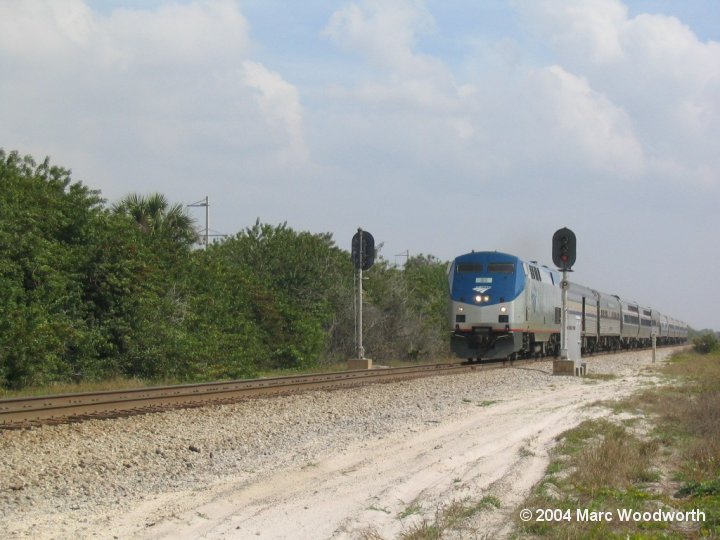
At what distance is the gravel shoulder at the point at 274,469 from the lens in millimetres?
7115

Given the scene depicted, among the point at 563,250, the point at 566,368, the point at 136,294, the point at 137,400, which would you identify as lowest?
the point at 137,400

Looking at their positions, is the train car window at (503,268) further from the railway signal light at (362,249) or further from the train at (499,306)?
the railway signal light at (362,249)

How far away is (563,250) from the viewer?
93.6ft

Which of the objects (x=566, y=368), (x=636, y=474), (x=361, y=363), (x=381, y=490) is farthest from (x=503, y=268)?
(x=381, y=490)


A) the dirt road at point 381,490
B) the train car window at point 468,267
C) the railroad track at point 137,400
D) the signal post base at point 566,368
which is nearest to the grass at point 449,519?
the dirt road at point 381,490

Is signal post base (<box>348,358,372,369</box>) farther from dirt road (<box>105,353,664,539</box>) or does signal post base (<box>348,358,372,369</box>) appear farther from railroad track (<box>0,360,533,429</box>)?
dirt road (<box>105,353,664,539</box>)

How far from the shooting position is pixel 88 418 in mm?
12312

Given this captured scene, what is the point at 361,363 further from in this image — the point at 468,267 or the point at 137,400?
the point at 137,400

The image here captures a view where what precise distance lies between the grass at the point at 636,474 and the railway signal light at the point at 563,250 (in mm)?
13746

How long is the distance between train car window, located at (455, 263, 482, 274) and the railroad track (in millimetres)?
10229

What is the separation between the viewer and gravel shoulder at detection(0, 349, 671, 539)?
7.11 meters

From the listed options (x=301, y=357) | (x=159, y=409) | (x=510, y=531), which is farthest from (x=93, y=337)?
(x=510, y=531)

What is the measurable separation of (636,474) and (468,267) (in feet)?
71.4

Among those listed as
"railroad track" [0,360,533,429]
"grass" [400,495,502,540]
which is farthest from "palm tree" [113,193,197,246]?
"grass" [400,495,502,540]
